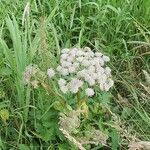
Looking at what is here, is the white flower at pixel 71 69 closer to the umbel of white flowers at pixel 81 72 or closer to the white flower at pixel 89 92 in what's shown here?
the umbel of white flowers at pixel 81 72

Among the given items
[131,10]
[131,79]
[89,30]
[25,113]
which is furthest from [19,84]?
[131,10]

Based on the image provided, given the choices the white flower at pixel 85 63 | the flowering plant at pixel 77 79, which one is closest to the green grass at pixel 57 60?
the flowering plant at pixel 77 79

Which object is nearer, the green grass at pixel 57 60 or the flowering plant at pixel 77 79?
the flowering plant at pixel 77 79

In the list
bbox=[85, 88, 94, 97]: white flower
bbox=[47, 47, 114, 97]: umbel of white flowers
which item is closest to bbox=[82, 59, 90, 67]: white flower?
bbox=[47, 47, 114, 97]: umbel of white flowers

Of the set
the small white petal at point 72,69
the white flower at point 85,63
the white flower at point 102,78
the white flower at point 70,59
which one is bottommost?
the white flower at point 102,78

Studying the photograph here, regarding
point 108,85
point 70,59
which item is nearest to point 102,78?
point 108,85

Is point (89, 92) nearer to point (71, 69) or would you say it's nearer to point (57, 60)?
point (71, 69)

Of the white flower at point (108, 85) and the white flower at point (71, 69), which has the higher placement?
the white flower at point (71, 69)

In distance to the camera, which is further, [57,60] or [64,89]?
[57,60]
